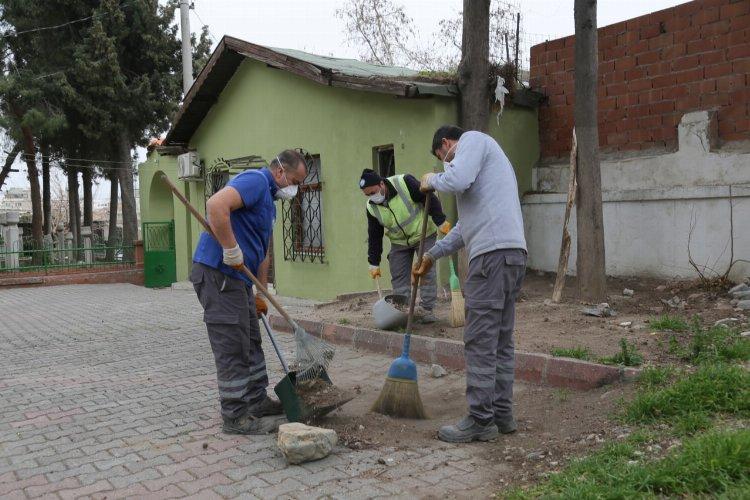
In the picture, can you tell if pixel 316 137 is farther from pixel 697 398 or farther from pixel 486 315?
pixel 697 398

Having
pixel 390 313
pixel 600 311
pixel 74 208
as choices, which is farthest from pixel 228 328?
pixel 74 208

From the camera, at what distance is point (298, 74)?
1040 centimetres

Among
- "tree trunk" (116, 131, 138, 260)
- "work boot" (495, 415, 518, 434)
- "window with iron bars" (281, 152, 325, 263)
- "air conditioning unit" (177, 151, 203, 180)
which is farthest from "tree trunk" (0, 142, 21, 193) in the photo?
"work boot" (495, 415, 518, 434)

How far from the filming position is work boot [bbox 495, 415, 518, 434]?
3865 mm

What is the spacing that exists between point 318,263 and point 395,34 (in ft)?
49.0

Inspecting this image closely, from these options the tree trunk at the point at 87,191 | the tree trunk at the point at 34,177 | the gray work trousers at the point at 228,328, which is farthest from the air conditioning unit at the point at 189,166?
the tree trunk at the point at 87,191

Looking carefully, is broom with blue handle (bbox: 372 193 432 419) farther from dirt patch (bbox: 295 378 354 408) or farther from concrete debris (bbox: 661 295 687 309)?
concrete debris (bbox: 661 295 687 309)

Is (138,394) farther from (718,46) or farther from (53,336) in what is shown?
(718,46)

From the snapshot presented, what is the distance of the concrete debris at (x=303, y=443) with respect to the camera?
136 inches

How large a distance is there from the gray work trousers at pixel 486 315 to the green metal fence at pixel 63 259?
1561 centimetres

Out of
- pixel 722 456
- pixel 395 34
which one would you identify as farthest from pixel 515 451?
pixel 395 34

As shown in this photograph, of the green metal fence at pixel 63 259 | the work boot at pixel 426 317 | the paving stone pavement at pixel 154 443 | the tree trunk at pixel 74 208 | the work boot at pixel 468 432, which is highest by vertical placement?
the tree trunk at pixel 74 208

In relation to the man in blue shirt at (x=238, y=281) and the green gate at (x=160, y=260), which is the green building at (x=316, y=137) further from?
Result: the man in blue shirt at (x=238, y=281)

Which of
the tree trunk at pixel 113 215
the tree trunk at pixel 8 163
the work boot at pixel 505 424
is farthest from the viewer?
the tree trunk at pixel 113 215
